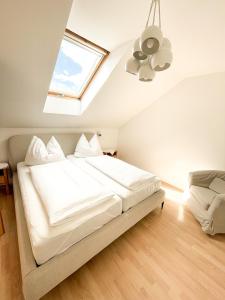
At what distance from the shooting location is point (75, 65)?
95.2 inches

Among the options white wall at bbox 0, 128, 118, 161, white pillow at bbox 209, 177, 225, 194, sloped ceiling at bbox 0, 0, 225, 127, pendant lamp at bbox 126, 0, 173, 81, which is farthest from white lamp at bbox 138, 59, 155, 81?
white wall at bbox 0, 128, 118, 161

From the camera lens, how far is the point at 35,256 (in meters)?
1.10

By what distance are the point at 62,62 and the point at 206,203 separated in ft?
10.3

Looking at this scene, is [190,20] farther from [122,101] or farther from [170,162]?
[170,162]

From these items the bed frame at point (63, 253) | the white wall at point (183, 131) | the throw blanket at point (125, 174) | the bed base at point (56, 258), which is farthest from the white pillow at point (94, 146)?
the bed base at point (56, 258)

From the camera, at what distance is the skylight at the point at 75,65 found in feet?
6.56

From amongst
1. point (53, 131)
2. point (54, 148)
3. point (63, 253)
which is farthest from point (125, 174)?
point (53, 131)

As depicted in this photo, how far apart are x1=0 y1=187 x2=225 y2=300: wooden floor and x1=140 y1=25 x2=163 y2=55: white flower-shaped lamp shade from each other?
2086 millimetres

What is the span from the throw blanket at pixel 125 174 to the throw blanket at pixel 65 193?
1.29 ft

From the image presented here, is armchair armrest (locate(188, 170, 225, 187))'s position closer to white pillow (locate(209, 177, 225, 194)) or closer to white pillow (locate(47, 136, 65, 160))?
white pillow (locate(209, 177, 225, 194))

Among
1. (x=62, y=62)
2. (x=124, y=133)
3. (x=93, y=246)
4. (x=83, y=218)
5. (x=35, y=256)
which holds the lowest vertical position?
(x=93, y=246)

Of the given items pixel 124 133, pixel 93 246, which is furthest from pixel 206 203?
pixel 124 133

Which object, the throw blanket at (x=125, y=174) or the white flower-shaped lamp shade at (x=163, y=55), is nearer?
the white flower-shaped lamp shade at (x=163, y=55)

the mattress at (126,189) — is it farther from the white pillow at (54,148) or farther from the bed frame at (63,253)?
the white pillow at (54,148)
